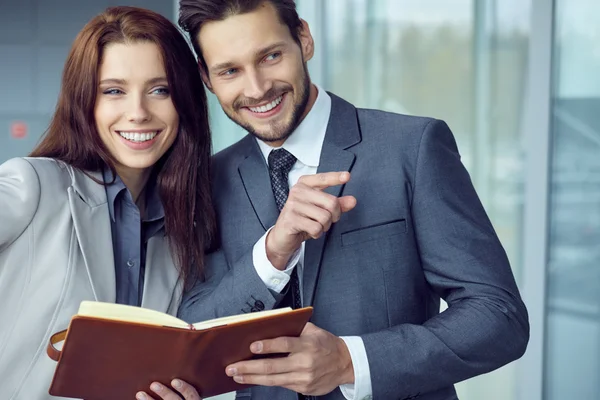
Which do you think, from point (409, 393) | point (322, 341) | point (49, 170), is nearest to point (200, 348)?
point (322, 341)

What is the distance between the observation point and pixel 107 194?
2.18 meters

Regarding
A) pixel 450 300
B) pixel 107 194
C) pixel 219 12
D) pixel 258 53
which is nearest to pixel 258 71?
pixel 258 53

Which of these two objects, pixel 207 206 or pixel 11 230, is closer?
pixel 11 230

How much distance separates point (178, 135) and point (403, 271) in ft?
2.46

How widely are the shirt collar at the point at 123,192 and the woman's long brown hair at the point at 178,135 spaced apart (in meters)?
0.02

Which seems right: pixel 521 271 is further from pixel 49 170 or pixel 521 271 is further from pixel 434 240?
pixel 49 170

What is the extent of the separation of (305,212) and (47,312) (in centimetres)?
67

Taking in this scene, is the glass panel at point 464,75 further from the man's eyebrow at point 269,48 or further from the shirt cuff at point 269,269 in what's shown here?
the shirt cuff at point 269,269

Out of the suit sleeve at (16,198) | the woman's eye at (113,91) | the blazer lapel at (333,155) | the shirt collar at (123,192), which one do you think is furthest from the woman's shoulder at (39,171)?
the blazer lapel at (333,155)

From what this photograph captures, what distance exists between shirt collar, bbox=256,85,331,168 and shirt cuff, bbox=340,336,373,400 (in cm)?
51

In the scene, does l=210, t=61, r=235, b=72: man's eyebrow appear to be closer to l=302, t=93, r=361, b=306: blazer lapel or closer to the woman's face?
the woman's face

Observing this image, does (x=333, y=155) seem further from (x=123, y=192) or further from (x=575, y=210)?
(x=575, y=210)

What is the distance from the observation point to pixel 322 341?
174 cm

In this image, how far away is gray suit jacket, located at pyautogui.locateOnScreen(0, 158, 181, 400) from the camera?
1931mm
